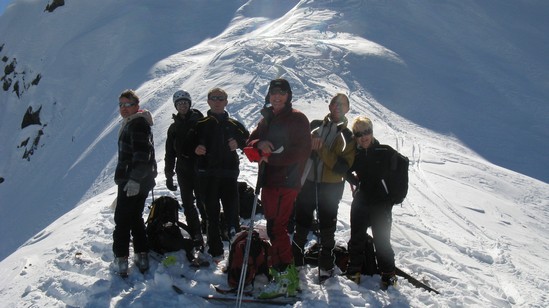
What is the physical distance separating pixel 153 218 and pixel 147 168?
1104 millimetres

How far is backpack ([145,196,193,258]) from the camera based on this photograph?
5.83 metres

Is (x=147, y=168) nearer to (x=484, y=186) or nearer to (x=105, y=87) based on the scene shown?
(x=484, y=186)

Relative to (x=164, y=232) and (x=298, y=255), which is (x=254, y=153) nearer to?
(x=298, y=255)

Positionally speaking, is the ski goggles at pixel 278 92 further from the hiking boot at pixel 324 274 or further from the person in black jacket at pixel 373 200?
the hiking boot at pixel 324 274

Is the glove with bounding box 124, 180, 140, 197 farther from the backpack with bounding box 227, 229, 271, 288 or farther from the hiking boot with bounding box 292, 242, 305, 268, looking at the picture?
the hiking boot with bounding box 292, 242, 305, 268

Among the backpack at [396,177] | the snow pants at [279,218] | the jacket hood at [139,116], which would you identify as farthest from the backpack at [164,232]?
the backpack at [396,177]

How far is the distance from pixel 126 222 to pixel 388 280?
315cm

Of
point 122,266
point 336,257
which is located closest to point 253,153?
point 336,257

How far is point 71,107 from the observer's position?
26.6 m

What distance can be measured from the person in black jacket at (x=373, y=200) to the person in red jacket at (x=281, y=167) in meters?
0.74

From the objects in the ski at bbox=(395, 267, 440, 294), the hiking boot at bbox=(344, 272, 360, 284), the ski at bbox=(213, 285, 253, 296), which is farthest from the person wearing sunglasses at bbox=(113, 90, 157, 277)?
the ski at bbox=(395, 267, 440, 294)

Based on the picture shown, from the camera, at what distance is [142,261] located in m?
5.51

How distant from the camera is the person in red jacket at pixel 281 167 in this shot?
498 cm

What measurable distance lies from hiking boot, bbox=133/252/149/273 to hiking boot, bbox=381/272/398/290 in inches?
111
